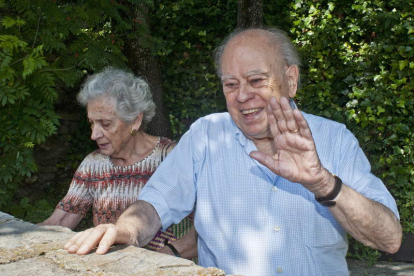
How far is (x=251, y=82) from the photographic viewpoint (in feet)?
7.65

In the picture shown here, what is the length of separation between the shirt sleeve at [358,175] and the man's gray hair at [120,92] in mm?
1457

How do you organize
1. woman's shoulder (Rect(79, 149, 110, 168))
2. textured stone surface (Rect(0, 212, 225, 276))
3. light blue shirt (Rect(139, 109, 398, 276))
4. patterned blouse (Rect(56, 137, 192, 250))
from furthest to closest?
woman's shoulder (Rect(79, 149, 110, 168)) < patterned blouse (Rect(56, 137, 192, 250)) < light blue shirt (Rect(139, 109, 398, 276)) < textured stone surface (Rect(0, 212, 225, 276))

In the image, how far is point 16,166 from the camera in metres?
3.34

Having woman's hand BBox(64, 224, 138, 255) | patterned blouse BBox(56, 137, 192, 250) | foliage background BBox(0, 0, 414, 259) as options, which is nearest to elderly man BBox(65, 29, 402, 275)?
woman's hand BBox(64, 224, 138, 255)

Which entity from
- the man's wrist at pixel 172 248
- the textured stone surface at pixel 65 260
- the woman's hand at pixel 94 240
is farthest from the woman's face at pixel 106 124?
the woman's hand at pixel 94 240

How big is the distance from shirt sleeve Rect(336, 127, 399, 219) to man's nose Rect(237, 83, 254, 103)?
1.63ft

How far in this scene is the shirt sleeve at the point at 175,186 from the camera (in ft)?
7.66

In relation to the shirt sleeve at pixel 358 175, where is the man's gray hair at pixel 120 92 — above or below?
above

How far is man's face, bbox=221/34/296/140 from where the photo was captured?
2318mm

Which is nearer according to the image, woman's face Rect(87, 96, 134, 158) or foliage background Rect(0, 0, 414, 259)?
woman's face Rect(87, 96, 134, 158)

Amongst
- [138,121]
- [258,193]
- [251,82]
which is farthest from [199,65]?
[258,193]

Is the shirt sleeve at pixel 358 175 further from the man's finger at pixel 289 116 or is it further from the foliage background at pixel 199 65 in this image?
the foliage background at pixel 199 65

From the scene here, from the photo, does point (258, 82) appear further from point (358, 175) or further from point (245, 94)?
point (358, 175)

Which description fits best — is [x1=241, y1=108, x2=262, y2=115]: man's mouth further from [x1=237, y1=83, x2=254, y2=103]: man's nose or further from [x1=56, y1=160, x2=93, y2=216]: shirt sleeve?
[x1=56, y1=160, x2=93, y2=216]: shirt sleeve
